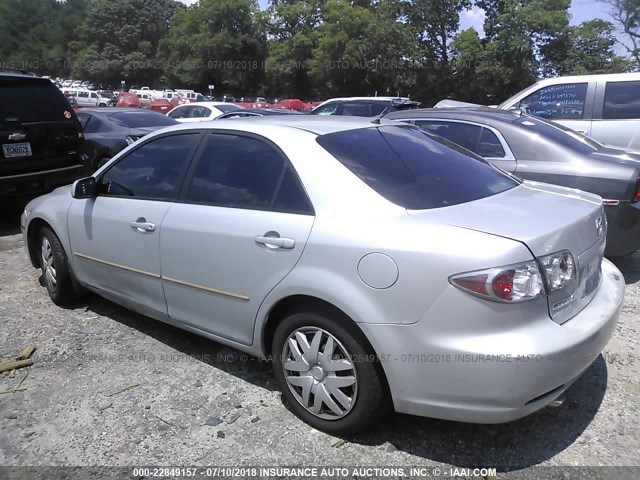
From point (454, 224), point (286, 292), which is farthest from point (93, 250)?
point (454, 224)

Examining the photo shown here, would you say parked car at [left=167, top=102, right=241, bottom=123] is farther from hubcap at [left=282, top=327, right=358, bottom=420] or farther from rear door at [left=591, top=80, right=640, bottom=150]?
hubcap at [left=282, top=327, right=358, bottom=420]

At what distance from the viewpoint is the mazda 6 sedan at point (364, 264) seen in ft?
7.11

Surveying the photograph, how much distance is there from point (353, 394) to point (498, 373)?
27.7 inches

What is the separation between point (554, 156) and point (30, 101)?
6055mm

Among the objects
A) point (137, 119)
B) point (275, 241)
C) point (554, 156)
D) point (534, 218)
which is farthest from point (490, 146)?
point (137, 119)

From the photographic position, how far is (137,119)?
30.8 feet

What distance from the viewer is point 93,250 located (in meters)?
3.75

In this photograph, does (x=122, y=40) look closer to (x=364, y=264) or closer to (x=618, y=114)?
(x=618, y=114)

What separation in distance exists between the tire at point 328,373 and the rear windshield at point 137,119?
747cm

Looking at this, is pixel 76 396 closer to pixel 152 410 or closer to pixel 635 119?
pixel 152 410

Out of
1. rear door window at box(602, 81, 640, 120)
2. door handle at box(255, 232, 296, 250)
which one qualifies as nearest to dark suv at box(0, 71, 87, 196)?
door handle at box(255, 232, 296, 250)

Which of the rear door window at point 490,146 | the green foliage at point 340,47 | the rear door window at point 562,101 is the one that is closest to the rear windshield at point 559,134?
the rear door window at point 490,146

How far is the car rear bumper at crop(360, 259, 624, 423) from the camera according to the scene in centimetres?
213

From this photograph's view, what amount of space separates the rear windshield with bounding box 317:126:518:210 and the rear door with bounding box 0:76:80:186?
4.97 m
